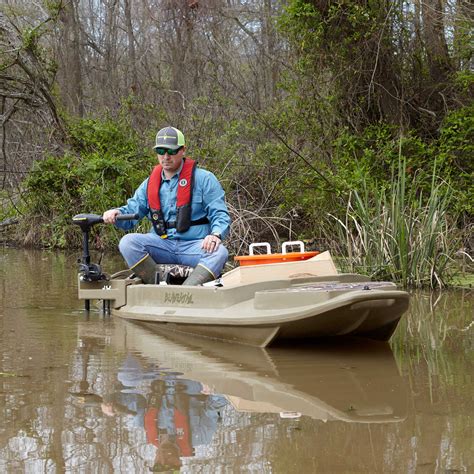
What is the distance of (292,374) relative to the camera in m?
6.19

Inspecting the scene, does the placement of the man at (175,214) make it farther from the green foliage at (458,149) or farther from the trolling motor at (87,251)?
the green foliage at (458,149)

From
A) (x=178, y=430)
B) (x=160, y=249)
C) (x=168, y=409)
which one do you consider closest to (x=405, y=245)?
(x=160, y=249)

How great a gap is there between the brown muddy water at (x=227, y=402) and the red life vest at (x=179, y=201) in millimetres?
975

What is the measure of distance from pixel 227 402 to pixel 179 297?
2.77 m

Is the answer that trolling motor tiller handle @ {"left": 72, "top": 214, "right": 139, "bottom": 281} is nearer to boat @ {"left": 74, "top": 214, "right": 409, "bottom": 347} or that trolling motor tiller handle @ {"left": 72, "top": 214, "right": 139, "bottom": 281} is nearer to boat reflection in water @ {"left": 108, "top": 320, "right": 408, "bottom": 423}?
boat @ {"left": 74, "top": 214, "right": 409, "bottom": 347}

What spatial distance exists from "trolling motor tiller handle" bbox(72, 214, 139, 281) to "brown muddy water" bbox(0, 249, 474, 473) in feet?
2.41

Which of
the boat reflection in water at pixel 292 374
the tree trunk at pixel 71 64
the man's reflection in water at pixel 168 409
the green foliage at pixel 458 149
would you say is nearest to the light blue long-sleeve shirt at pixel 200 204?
the boat reflection in water at pixel 292 374

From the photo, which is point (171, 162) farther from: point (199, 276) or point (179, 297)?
point (179, 297)

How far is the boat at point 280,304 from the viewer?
6.48 m

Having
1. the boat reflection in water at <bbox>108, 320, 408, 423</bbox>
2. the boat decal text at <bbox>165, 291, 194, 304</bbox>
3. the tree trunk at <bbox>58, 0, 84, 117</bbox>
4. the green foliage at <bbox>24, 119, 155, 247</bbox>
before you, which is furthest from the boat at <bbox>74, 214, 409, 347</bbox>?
the tree trunk at <bbox>58, 0, 84, 117</bbox>

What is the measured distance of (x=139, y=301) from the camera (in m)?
8.73

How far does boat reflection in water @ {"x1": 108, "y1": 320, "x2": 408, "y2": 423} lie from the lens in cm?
521

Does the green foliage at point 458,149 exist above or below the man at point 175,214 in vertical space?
above

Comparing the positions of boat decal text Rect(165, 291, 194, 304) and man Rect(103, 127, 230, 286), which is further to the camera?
man Rect(103, 127, 230, 286)
